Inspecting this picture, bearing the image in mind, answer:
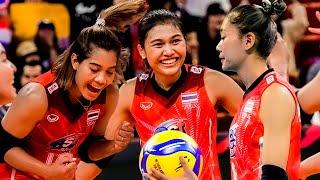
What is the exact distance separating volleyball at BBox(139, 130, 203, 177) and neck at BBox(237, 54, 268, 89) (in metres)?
0.38

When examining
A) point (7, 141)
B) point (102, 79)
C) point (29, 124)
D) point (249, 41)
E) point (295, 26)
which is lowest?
point (295, 26)

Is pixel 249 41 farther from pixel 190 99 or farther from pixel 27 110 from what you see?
pixel 27 110

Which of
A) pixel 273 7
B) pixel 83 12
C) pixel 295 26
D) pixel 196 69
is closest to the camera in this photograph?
pixel 273 7

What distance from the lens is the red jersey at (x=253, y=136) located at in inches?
128

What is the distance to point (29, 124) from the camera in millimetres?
3863

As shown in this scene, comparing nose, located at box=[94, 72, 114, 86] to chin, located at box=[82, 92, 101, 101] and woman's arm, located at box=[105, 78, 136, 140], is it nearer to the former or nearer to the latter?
chin, located at box=[82, 92, 101, 101]

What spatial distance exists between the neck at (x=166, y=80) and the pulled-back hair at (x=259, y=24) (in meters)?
0.71

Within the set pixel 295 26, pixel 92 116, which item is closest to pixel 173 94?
pixel 92 116

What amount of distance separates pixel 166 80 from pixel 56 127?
63 cm

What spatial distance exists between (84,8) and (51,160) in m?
2.73

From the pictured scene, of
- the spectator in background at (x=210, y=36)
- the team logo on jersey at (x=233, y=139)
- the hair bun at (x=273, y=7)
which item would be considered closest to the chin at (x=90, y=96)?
the team logo on jersey at (x=233, y=139)

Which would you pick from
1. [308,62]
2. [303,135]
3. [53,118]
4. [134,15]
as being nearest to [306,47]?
[308,62]

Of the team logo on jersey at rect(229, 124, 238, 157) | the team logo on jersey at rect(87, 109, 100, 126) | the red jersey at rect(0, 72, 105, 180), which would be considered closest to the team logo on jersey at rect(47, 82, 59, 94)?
the red jersey at rect(0, 72, 105, 180)

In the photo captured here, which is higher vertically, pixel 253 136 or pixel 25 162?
pixel 253 136
